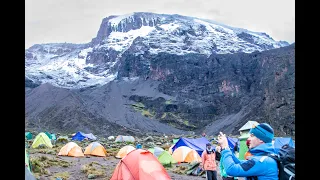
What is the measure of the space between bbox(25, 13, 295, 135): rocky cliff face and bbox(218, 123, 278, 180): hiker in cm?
4948

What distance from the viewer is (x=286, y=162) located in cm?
291

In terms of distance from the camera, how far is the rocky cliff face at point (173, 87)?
258 ft

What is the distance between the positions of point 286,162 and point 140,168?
7.35 m

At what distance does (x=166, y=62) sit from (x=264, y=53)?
3273 cm

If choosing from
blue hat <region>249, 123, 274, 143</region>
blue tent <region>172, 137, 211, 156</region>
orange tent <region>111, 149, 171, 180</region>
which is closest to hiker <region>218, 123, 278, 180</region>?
blue hat <region>249, 123, 274, 143</region>

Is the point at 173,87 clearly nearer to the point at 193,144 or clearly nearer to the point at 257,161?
the point at 193,144

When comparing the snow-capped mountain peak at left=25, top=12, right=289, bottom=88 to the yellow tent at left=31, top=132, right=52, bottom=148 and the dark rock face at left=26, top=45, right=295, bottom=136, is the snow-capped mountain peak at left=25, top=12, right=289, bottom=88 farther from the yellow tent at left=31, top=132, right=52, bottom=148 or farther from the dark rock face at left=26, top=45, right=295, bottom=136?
the yellow tent at left=31, top=132, right=52, bottom=148

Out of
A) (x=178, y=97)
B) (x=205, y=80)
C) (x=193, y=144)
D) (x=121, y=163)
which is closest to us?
(x=121, y=163)

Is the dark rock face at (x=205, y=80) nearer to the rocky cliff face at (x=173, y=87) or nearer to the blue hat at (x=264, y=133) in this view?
the rocky cliff face at (x=173, y=87)

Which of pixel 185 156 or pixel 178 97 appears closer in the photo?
pixel 185 156

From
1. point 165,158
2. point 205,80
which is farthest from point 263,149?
point 205,80
